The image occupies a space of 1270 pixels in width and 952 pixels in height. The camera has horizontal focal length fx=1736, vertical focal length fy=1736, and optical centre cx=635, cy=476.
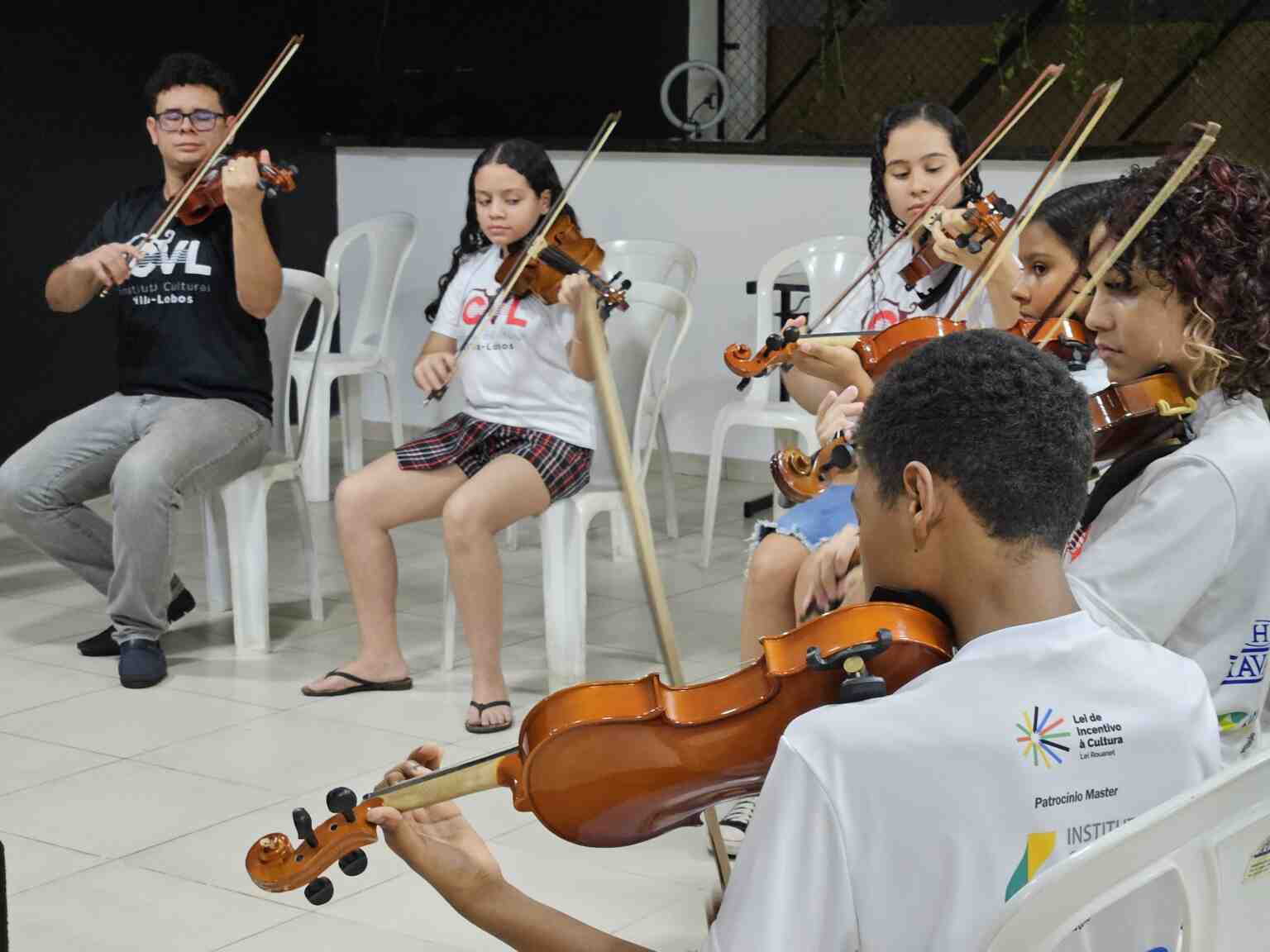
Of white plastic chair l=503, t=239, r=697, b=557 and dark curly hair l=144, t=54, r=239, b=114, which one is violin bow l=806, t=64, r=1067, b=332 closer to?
dark curly hair l=144, t=54, r=239, b=114

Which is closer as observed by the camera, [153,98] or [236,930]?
[236,930]

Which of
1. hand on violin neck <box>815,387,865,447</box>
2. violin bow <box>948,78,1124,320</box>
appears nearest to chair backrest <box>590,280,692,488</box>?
violin bow <box>948,78,1124,320</box>

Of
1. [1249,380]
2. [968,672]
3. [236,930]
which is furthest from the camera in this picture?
[236,930]

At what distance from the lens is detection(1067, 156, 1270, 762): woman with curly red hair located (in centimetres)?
155

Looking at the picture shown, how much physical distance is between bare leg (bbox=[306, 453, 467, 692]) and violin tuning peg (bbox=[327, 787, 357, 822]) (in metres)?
2.07

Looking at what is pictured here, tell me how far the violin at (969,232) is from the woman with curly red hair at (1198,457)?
0.92 m

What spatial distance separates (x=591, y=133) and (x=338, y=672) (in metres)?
3.28

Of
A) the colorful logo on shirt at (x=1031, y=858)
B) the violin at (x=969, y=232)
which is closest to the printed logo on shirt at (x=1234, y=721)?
the colorful logo on shirt at (x=1031, y=858)

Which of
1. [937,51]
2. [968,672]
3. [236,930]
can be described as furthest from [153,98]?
[937,51]

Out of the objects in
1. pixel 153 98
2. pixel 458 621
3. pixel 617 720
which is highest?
pixel 153 98

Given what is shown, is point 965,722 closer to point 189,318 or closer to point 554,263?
point 554,263

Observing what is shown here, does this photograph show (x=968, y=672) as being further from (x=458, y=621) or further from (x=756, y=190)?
(x=756, y=190)

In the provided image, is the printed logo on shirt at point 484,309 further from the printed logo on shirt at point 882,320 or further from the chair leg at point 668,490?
the chair leg at point 668,490

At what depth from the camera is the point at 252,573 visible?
11.7 feet
